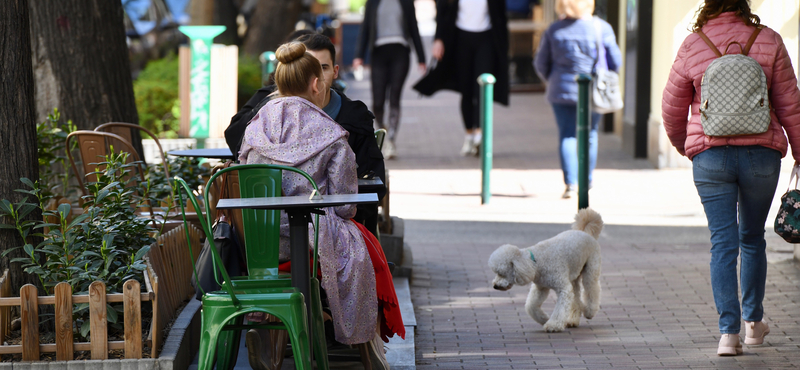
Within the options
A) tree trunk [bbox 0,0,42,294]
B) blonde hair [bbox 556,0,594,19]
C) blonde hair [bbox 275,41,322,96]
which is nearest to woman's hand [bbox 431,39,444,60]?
blonde hair [bbox 556,0,594,19]

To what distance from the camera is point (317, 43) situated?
5.07 m

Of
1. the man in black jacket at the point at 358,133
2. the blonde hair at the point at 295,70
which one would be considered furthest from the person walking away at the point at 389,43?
the blonde hair at the point at 295,70

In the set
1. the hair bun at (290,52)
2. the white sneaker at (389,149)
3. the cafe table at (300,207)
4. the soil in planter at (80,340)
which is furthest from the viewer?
the white sneaker at (389,149)

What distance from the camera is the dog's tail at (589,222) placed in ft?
17.4

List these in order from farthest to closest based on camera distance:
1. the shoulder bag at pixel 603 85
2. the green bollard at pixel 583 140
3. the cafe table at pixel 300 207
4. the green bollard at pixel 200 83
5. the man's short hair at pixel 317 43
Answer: the green bollard at pixel 200 83 → the shoulder bag at pixel 603 85 → the green bollard at pixel 583 140 → the man's short hair at pixel 317 43 → the cafe table at pixel 300 207

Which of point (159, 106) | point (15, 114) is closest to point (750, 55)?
point (15, 114)

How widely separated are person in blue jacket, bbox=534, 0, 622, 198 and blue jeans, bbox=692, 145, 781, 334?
4.39 meters

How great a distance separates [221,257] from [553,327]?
2.06 m

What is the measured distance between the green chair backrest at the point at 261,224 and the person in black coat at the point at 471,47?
334 inches

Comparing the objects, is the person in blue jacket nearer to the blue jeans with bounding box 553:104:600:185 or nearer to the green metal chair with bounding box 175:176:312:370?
the blue jeans with bounding box 553:104:600:185

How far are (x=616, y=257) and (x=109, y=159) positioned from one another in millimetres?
3904

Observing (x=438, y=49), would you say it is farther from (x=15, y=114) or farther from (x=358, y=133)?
(x=15, y=114)

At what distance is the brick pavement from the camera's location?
4785 mm

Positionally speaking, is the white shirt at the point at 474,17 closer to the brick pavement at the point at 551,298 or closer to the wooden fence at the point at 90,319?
the brick pavement at the point at 551,298
